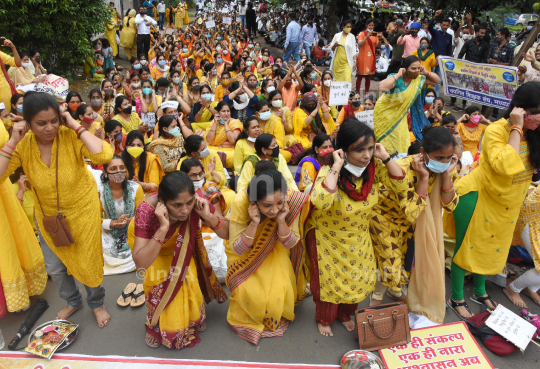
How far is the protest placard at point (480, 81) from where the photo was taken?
461cm

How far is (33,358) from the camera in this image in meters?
2.75

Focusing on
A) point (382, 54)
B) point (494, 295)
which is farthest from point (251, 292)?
point (382, 54)

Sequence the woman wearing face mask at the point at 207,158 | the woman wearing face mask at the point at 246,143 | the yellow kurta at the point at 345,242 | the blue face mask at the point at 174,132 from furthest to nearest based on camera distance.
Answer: the woman wearing face mask at the point at 246,143 → the blue face mask at the point at 174,132 → the woman wearing face mask at the point at 207,158 → the yellow kurta at the point at 345,242

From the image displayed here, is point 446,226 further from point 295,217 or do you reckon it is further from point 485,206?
point 295,217

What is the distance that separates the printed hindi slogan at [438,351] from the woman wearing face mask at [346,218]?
0.42 m

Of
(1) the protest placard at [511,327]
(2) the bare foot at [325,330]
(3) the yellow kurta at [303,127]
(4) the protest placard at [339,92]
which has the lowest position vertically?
(2) the bare foot at [325,330]

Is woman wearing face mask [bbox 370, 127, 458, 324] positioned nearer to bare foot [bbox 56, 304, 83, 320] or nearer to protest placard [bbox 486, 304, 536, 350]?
protest placard [bbox 486, 304, 536, 350]

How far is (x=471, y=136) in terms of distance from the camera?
18.1ft

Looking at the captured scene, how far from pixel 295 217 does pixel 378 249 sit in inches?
31.8

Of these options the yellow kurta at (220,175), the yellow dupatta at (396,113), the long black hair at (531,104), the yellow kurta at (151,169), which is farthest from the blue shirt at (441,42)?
the yellow kurta at (151,169)

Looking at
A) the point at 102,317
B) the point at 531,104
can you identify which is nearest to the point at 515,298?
the point at 531,104

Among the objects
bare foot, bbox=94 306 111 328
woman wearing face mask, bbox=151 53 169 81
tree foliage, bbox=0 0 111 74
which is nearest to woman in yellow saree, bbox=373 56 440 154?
bare foot, bbox=94 306 111 328

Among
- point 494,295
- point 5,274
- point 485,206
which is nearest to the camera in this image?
point 5,274

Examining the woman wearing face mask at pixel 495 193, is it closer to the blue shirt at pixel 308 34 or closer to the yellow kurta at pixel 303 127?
the yellow kurta at pixel 303 127
